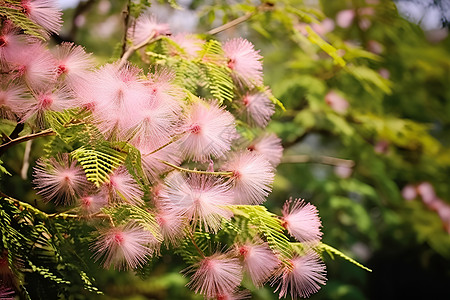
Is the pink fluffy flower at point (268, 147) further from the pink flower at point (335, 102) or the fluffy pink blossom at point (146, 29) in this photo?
the pink flower at point (335, 102)

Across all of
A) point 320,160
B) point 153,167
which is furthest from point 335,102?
point 153,167

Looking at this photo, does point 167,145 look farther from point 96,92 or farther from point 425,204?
point 425,204

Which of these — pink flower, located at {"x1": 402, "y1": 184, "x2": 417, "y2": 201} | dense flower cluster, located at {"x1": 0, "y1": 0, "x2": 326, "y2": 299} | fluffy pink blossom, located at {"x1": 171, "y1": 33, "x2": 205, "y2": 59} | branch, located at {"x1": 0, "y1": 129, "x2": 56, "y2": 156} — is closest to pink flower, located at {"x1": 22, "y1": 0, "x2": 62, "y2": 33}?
dense flower cluster, located at {"x1": 0, "y1": 0, "x2": 326, "y2": 299}

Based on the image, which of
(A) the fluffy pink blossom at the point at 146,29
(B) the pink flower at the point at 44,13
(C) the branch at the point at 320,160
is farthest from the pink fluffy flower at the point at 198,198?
(C) the branch at the point at 320,160

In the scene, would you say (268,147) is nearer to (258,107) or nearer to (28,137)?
(258,107)

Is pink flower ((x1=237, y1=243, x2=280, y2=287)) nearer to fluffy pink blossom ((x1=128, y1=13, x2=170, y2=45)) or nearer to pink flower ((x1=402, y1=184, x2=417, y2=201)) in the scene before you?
fluffy pink blossom ((x1=128, y1=13, x2=170, y2=45))

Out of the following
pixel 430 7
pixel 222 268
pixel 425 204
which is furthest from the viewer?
pixel 425 204

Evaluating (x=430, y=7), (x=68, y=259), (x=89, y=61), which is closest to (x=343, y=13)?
(x=430, y=7)
